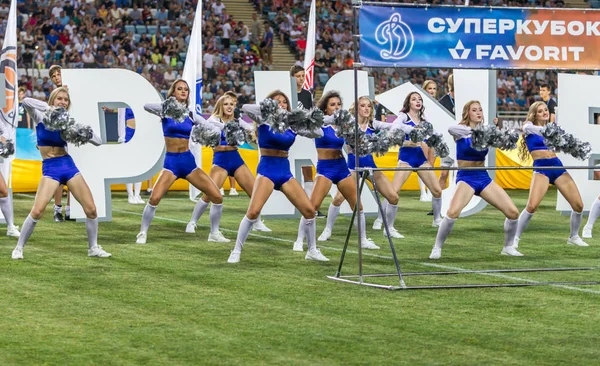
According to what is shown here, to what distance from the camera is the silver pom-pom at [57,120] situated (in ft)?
35.0

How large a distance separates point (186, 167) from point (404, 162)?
3.43m

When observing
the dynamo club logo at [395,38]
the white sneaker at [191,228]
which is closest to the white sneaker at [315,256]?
the dynamo club logo at [395,38]

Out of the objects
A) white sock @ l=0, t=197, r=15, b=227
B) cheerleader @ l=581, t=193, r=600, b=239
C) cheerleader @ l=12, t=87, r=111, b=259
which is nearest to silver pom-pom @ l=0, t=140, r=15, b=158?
white sock @ l=0, t=197, r=15, b=227

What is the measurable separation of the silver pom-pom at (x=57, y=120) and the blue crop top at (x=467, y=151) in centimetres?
416

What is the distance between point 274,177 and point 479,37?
8.41ft

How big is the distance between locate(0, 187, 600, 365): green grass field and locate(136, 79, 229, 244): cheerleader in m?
0.58

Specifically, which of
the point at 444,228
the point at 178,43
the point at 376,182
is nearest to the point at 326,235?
the point at 376,182

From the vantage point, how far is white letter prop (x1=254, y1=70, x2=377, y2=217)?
15039 mm

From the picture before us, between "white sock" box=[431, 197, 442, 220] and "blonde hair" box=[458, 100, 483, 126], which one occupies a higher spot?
"blonde hair" box=[458, 100, 483, 126]

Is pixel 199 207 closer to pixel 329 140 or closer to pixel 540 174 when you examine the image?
pixel 329 140

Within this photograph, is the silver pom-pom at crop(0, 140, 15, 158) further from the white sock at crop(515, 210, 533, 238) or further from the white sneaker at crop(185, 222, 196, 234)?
the white sock at crop(515, 210, 533, 238)

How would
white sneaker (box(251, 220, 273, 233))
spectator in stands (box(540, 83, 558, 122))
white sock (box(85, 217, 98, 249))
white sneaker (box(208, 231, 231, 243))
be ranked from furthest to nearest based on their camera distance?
1. spectator in stands (box(540, 83, 558, 122))
2. white sneaker (box(251, 220, 273, 233))
3. white sneaker (box(208, 231, 231, 243))
4. white sock (box(85, 217, 98, 249))

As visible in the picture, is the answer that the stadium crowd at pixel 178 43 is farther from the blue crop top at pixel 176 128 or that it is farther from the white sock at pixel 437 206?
the blue crop top at pixel 176 128

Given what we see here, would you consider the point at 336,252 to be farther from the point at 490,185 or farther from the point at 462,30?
the point at 462,30
